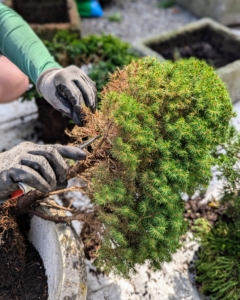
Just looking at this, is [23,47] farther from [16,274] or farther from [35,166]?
[16,274]

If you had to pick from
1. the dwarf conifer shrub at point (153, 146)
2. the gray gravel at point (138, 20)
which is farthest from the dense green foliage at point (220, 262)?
the gray gravel at point (138, 20)

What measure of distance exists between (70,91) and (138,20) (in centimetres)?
243

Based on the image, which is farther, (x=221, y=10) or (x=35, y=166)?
(x=221, y=10)

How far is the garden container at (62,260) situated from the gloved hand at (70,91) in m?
0.36

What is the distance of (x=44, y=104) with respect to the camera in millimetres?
1923

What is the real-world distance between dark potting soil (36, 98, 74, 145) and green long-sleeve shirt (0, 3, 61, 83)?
378 millimetres

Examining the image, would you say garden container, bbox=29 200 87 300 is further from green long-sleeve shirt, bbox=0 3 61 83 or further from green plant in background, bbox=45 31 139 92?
green plant in background, bbox=45 31 139 92

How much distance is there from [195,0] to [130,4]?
650 millimetres

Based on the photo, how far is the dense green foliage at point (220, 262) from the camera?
1.40 meters

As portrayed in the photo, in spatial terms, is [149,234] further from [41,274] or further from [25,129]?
[25,129]

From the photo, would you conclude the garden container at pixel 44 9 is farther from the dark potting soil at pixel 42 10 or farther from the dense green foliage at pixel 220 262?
the dense green foliage at pixel 220 262

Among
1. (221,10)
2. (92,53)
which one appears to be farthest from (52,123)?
(221,10)

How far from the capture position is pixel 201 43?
2717 millimetres

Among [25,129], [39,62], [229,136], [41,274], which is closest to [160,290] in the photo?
[41,274]
